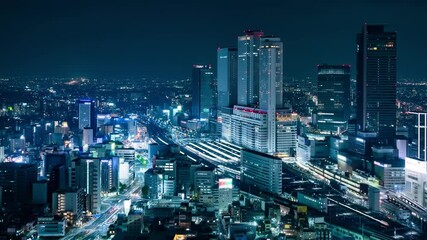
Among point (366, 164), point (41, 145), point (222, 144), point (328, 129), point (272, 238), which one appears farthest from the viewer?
point (328, 129)

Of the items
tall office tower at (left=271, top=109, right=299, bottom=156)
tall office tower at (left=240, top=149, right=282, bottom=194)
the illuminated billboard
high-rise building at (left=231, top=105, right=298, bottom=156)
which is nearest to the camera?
the illuminated billboard

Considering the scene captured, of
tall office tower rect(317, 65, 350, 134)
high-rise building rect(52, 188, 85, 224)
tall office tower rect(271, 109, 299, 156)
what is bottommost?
high-rise building rect(52, 188, 85, 224)

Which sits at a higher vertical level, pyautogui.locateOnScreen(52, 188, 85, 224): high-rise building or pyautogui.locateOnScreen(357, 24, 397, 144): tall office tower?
pyautogui.locateOnScreen(357, 24, 397, 144): tall office tower

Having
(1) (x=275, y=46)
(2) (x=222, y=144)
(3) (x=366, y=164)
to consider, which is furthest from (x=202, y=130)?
(3) (x=366, y=164)

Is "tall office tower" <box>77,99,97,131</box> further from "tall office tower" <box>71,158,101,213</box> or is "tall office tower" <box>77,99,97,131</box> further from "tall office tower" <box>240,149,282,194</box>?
"tall office tower" <box>71,158,101,213</box>

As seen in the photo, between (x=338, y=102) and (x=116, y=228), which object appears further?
(x=338, y=102)

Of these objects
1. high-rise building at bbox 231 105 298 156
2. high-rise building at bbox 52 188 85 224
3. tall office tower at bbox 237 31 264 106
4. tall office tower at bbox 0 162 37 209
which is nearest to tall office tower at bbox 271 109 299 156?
high-rise building at bbox 231 105 298 156

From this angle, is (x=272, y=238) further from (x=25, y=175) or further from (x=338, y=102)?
(x=338, y=102)
